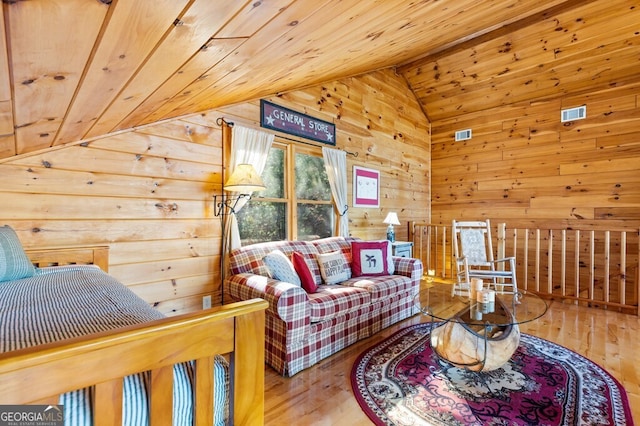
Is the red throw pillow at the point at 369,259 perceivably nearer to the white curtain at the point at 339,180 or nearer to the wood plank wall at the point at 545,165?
the white curtain at the point at 339,180

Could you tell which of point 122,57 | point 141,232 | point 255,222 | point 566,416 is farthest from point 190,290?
point 566,416

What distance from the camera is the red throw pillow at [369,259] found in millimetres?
3287

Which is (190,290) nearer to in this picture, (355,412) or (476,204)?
(355,412)

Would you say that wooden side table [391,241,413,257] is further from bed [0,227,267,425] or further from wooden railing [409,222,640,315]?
bed [0,227,267,425]

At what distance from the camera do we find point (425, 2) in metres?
2.01

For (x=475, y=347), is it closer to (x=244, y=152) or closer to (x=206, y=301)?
(x=206, y=301)

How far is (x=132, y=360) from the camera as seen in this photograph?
2.45ft

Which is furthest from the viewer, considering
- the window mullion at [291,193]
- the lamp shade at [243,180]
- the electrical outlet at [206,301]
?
the window mullion at [291,193]

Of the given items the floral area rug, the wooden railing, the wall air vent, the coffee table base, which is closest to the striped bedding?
the floral area rug

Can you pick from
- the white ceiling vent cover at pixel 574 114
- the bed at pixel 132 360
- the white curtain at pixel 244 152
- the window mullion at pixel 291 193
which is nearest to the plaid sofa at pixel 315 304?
the white curtain at pixel 244 152

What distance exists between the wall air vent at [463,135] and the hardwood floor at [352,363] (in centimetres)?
329

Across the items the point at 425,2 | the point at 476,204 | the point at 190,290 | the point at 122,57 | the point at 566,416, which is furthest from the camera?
the point at 476,204

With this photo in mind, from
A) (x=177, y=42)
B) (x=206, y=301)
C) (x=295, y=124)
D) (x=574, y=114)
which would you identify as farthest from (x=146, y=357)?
(x=574, y=114)

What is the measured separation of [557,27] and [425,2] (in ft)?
10.3
